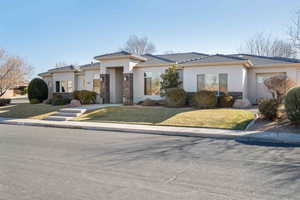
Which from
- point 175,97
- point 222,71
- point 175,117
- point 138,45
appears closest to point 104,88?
point 175,97

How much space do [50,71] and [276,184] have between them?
2606 cm

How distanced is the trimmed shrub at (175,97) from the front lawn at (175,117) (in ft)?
7.05

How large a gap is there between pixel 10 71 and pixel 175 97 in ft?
79.2

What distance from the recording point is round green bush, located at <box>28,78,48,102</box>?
80.4 ft

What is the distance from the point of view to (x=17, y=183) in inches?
184

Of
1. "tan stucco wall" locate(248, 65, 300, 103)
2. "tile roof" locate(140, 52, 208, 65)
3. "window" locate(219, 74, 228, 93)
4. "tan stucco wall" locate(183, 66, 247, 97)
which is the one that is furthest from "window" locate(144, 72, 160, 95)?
"tan stucco wall" locate(248, 65, 300, 103)

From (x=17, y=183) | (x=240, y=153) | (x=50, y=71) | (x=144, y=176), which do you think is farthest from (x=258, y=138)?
(x=50, y=71)

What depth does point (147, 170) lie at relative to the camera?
548 cm

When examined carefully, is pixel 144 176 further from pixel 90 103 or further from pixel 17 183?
pixel 90 103

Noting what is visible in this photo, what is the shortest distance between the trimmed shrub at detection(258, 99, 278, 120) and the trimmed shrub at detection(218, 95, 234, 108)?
480cm

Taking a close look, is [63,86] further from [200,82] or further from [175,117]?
[175,117]

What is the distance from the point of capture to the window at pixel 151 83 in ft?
67.5

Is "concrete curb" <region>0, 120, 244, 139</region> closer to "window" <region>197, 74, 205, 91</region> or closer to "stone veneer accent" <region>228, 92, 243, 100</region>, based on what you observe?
"stone veneer accent" <region>228, 92, 243, 100</region>

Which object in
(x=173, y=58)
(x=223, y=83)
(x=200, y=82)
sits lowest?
(x=223, y=83)
